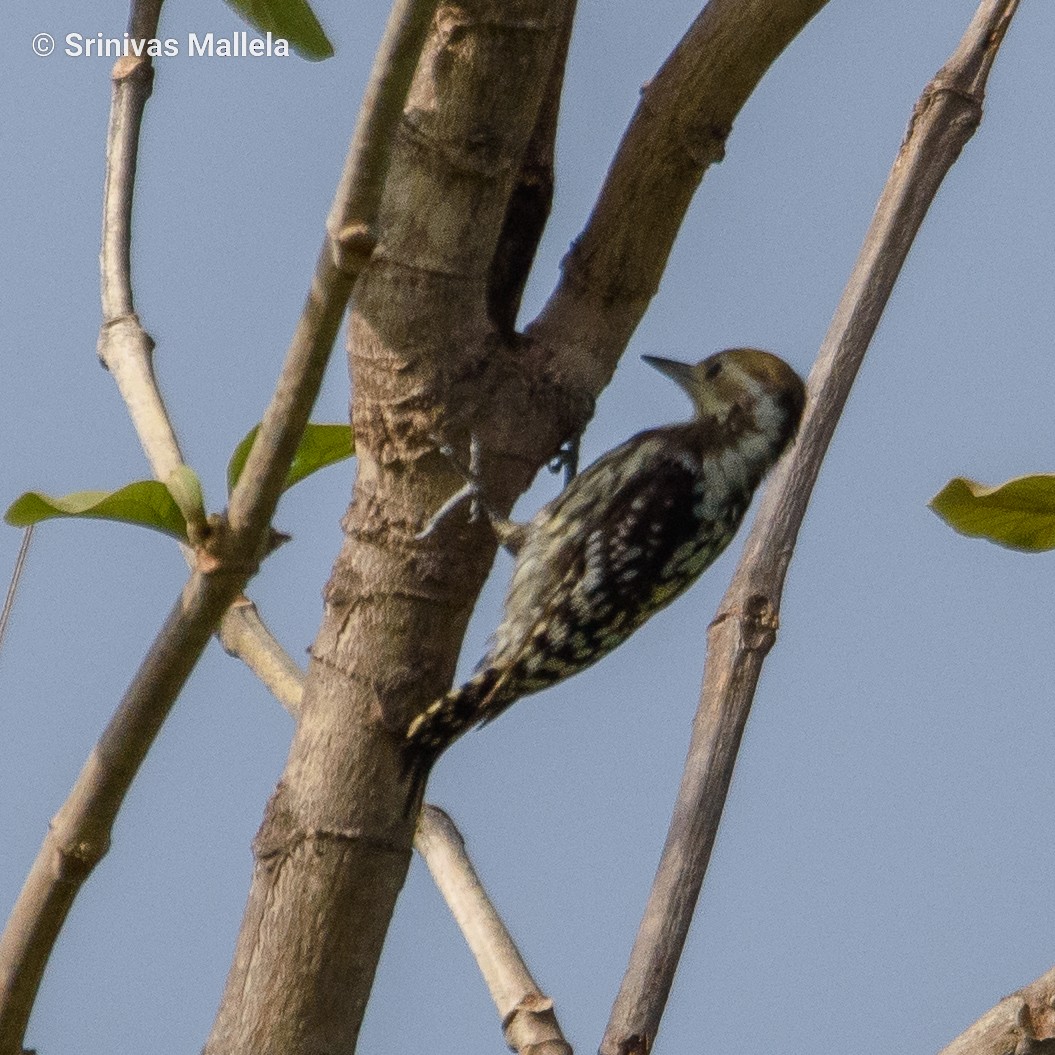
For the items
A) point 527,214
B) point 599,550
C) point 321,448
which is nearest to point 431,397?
point 321,448

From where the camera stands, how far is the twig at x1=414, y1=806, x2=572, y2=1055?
2.43 meters

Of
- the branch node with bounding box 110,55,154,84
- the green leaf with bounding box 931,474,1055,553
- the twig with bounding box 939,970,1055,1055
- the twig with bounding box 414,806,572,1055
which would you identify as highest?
the branch node with bounding box 110,55,154,84

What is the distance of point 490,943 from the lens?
2574mm

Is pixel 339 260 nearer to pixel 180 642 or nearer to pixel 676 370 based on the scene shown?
pixel 180 642

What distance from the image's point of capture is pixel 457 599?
8.80ft

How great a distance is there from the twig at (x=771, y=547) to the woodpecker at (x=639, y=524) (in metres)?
1.15

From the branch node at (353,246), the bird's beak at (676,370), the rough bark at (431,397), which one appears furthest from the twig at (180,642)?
the bird's beak at (676,370)

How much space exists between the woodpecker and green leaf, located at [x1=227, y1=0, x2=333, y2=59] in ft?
4.09

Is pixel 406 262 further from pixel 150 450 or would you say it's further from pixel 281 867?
pixel 281 867

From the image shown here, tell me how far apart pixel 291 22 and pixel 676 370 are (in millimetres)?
2113

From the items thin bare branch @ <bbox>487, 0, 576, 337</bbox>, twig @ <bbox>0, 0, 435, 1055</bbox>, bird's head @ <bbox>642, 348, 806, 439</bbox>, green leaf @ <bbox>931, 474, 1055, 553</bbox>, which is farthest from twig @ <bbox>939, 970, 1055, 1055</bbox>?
bird's head @ <bbox>642, 348, 806, 439</bbox>

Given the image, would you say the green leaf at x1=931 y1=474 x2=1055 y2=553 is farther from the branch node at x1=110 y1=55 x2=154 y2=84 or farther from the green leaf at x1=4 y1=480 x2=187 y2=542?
the branch node at x1=110 y1=55 x2=154 y2=84

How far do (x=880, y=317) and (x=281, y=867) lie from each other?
4.38 ft

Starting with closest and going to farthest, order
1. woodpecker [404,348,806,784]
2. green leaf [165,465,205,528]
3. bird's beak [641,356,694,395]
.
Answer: green leaf [165,465,205,528] → woodpecker [404,348,806,784] → bird's beak [641,356,694,395]
